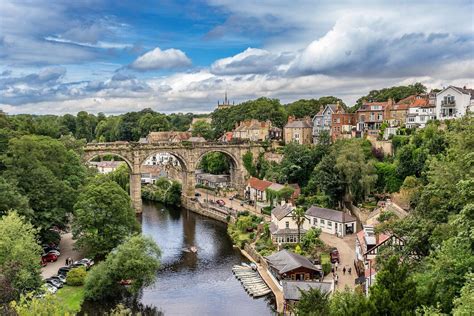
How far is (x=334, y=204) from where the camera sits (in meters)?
56.8

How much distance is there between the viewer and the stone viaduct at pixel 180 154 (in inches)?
2638

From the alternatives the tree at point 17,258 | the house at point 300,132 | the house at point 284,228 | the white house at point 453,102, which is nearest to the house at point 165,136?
the house at point 300,132

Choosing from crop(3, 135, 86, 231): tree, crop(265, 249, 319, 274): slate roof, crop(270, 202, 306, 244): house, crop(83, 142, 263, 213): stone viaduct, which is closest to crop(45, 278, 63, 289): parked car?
crop(3, 135, 86, 231): tree

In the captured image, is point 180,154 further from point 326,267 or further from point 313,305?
point 313,305

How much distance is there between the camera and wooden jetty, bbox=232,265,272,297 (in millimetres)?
36688

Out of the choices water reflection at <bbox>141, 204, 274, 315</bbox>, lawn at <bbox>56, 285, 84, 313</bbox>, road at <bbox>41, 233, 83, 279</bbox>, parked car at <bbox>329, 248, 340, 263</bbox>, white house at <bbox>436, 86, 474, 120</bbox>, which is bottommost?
water reflection at <bbox>141, 204, 274, 315</bbox>

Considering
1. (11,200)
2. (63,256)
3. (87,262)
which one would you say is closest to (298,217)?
(87,262)

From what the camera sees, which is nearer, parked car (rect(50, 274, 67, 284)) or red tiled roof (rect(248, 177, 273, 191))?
parked car (rect(50, 274, 67, 284))

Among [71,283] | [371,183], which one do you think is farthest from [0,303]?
[371,183]

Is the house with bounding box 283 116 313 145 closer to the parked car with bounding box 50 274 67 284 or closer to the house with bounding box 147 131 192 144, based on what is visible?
the house with bounding box 147 131 192 144

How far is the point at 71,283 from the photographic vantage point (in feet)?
118

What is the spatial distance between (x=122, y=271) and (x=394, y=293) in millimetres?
19439

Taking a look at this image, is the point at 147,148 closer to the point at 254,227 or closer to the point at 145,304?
the point at 254,227

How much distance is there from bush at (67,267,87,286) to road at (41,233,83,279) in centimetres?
199
